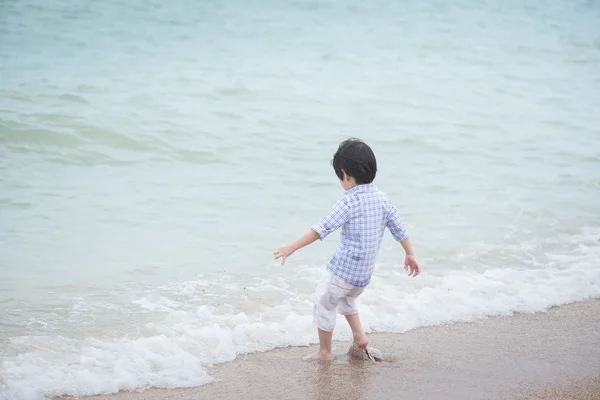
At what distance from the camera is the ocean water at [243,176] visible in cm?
496

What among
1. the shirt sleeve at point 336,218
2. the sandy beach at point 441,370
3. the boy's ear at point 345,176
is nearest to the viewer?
the sandy beach at point 441,370

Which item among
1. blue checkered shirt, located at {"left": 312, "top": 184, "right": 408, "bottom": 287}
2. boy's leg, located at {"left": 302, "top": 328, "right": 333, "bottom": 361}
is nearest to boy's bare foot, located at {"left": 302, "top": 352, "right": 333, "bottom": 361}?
boy's leg, located at {"left": 302, "top": 328, "right": 333, "bottom": 361}

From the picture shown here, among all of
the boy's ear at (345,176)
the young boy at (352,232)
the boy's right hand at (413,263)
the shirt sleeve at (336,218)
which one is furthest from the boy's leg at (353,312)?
the boy's ear at (345,176)

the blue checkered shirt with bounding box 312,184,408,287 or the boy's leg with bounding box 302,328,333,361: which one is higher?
the blue checkered shirt with bounding box 312,184,408,287

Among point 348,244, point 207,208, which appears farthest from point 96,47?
point 348,244

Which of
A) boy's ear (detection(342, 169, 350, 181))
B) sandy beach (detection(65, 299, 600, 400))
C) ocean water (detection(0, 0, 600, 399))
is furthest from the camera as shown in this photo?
ocean water (detection(0, 0, 600, 399))

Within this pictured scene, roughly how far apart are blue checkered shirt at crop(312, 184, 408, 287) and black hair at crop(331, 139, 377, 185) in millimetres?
73

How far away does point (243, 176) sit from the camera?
28.0ft

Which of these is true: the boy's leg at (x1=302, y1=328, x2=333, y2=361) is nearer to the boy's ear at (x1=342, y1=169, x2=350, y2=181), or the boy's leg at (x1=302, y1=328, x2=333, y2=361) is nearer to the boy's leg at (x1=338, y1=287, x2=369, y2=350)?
the boy's leg at (x1=338, y1=287, x2=369, y2=350)

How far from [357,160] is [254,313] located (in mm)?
1554

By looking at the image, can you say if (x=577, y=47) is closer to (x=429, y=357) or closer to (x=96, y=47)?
(x=96, y=47)

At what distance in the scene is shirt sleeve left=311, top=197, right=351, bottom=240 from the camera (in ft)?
13.2

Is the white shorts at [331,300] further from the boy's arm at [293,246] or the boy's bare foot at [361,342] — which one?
the boy's arm at [293,246]

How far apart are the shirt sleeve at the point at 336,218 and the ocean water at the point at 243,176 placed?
979 mm
